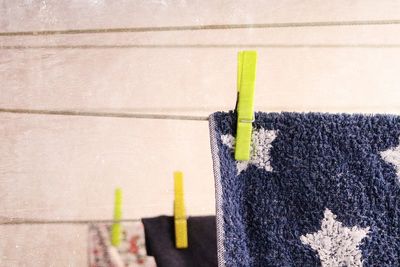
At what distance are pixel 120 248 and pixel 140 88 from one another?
0.87 ft

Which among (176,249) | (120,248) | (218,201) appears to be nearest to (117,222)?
(120,248)

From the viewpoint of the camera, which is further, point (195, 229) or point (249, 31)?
point (249, 31)

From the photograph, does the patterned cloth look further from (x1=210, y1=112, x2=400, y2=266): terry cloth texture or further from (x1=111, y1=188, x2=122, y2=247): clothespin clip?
(x1=210, y1=112, x2=400, y2=266): terry cloth texture

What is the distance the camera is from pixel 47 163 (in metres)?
0.73

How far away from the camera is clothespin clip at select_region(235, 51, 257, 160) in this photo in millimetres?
429

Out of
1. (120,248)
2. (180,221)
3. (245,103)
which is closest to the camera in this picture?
(245,103)

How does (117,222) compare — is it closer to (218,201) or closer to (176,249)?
(176,249)

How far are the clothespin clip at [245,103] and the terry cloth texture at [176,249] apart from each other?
0.18 metres

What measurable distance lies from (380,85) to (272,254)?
1.48 feet

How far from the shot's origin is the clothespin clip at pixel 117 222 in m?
0.69

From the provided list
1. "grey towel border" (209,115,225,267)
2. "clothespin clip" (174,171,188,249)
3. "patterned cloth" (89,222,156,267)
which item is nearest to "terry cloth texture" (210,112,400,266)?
"grey towel border" (209,115,225,267)

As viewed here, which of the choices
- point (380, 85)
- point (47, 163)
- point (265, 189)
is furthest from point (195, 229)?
point (380, 85)

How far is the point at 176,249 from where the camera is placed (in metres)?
0.58

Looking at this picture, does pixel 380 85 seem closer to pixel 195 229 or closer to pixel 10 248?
pixel 195 229
